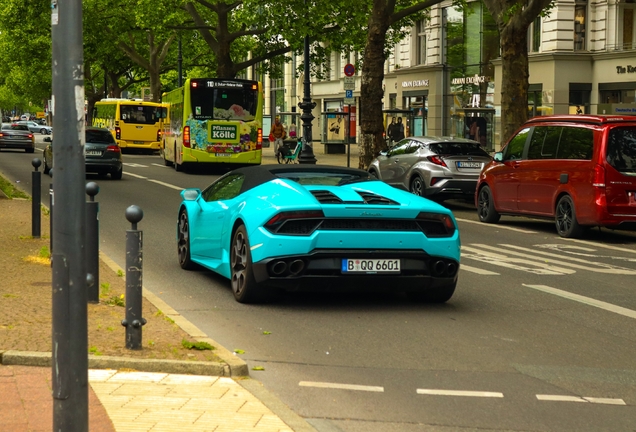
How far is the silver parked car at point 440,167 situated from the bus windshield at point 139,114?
1459 inches

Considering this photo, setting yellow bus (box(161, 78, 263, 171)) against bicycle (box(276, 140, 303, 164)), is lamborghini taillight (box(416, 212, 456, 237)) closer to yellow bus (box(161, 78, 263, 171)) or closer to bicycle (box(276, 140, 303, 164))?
yellow bus (box(161, 78, 263, 171))

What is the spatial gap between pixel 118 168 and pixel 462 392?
82.6 feet

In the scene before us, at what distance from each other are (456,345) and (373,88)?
25.2m

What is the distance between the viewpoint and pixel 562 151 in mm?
17547

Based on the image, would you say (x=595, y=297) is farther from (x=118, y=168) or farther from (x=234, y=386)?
(x=118, y=168)

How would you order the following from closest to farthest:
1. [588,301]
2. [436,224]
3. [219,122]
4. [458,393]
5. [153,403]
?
[153,403], [458,393], [436,224], [588,301], [219,122]

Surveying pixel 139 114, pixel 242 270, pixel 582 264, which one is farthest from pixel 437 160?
pixel 139 114

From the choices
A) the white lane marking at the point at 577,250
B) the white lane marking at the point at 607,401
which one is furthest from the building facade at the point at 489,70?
the white lane marking at the point at 607,401

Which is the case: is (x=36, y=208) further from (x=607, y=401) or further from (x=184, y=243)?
(x=607, y=401)

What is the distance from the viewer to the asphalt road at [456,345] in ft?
20.1

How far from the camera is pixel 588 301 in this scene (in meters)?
10.3

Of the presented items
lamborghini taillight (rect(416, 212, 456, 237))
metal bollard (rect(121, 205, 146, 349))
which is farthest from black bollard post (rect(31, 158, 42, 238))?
metal bollard (rect(121, 205, 146, 349))

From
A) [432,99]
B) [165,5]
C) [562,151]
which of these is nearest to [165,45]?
[165,5]

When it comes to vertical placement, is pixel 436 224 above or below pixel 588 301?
above
